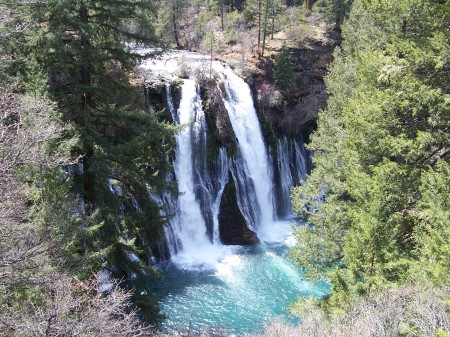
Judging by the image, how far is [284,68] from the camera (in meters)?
28.7

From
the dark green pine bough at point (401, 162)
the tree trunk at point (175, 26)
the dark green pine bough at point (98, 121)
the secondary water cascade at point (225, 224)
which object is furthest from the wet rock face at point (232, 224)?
the tree trunk at point (175, 26)

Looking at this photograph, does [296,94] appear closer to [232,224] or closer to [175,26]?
[232,224]

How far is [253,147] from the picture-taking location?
24656 millimetres

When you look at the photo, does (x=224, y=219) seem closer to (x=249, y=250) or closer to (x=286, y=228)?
(x=249, y=250)

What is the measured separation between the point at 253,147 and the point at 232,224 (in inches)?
233

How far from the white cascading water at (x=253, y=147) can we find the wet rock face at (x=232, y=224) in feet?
5.46

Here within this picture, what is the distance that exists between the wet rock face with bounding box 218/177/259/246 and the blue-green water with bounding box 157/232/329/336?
Answer: 120 cm

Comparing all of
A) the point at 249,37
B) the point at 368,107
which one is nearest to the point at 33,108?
the point at 368,107

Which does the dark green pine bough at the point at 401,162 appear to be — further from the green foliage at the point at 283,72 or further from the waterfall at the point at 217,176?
the green foliage at the point at 283,72

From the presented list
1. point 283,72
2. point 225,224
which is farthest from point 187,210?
point 283,72

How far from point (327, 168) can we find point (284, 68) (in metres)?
15.9

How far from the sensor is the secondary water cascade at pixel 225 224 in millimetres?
15805

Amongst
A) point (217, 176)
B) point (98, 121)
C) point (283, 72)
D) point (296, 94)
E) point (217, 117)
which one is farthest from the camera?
point (296, 94)

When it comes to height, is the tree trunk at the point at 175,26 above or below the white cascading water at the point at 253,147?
above
